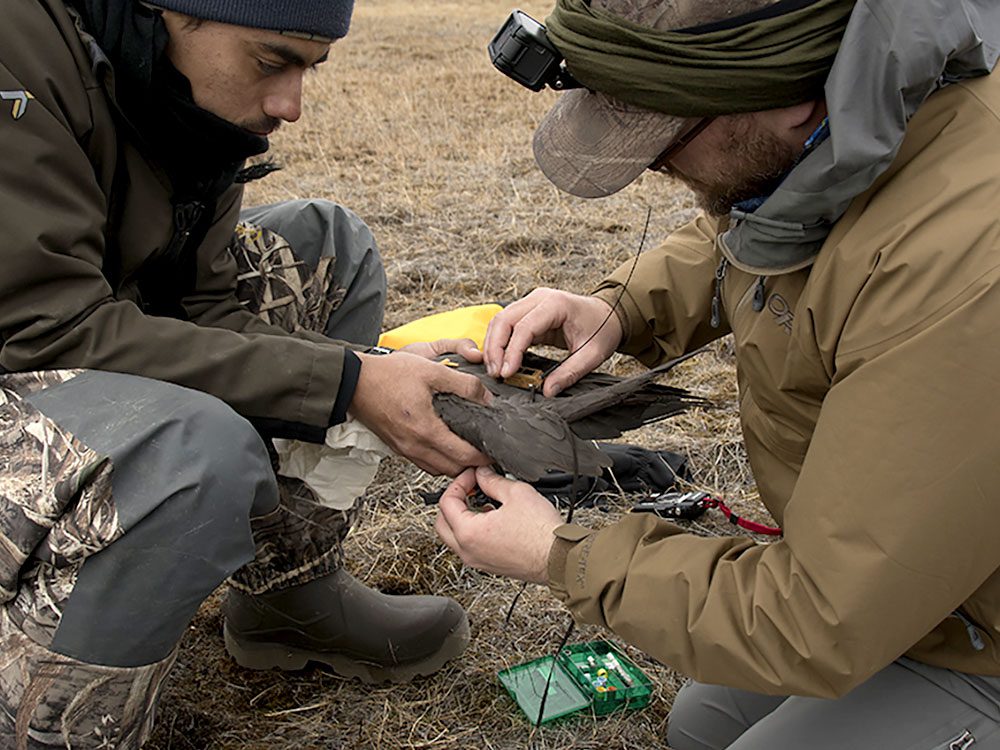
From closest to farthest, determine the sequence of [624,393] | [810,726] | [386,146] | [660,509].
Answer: [810,726] < [624,393] < [660,509] < [386,146]

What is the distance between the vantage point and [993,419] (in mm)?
1661

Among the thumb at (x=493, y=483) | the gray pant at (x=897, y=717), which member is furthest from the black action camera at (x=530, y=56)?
the gray pant at (x=897, y=717)

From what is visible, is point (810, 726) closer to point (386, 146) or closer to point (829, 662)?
point (829, 662)

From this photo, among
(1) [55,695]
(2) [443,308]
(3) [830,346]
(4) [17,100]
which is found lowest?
(2) [443,308]

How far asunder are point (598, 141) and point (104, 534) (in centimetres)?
131

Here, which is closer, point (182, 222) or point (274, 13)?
point (274, 13)

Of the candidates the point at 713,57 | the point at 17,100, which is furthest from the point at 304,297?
the point at 713,57

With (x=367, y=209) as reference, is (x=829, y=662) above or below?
above

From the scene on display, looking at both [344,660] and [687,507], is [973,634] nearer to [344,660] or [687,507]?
[687,507]

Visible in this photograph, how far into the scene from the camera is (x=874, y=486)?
5.71ft

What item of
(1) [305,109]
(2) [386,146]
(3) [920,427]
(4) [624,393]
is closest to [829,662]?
(3) [920,427]

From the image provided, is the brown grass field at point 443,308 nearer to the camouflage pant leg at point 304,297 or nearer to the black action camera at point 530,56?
the camouflage pant leg at point 304,297

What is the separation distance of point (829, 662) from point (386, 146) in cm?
803

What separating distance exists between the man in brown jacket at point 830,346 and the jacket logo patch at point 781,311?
0.01 metres
